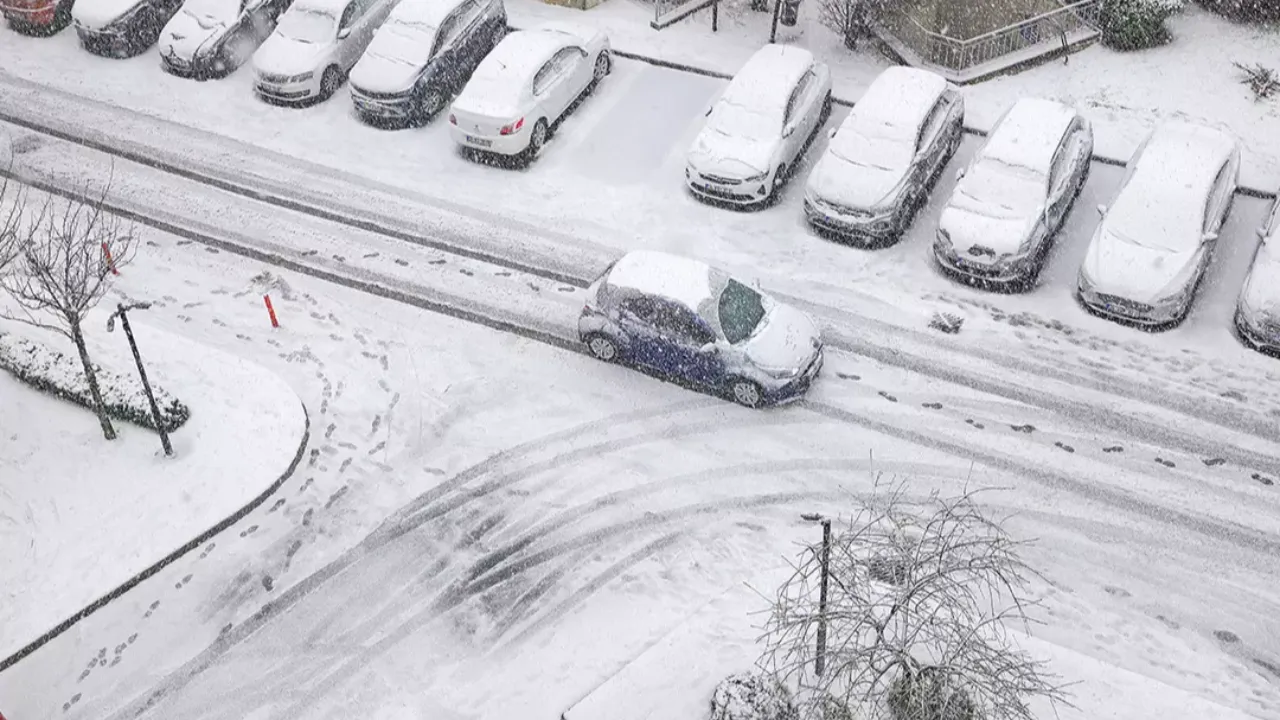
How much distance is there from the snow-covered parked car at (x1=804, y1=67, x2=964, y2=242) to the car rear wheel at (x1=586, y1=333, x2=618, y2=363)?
14.0 ft

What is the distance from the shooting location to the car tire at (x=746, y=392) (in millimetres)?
14523

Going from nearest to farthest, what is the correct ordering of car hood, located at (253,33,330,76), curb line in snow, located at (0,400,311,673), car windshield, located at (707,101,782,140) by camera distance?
curb line in snow, located at (0,400,311,673) → car windshield, located at (707,101,782,140) → car hood, located at (253,33,330,76)

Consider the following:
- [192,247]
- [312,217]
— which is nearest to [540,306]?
[312,217]

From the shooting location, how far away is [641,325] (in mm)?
14797

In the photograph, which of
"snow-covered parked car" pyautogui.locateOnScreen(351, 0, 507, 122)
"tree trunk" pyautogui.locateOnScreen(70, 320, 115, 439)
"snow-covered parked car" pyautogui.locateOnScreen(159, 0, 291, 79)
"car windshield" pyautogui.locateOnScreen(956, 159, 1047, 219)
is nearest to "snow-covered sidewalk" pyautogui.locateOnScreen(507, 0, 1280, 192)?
"snow-covered parked car" pyautogui.locateOnScreen(351, 0, 507, 122)

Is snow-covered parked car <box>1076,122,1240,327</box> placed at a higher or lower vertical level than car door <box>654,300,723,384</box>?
higher

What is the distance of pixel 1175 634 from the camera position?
39.4 ft

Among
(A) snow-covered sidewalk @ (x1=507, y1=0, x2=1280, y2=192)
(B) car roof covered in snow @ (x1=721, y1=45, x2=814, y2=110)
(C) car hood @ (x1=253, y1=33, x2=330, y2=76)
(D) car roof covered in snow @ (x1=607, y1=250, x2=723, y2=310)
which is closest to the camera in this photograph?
(D) car roof covered in snow @ (x1=607, y1=250, x2=723, y2=310)

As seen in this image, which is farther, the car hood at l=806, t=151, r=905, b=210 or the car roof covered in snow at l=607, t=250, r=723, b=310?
the car hood at l=806, t=151, r=905, b=210

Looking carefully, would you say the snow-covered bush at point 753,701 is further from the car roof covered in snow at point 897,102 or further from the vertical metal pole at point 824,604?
the car roof covered in snow at point 897,102

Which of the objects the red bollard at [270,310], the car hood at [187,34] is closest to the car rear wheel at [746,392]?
the red bollard at [270,310]

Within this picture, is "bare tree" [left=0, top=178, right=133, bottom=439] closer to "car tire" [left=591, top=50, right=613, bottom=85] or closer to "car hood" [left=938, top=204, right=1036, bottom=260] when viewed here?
"car tire" [left=591, top=50, right=613, bottom=85]

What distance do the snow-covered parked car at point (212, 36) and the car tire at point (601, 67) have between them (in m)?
7.03

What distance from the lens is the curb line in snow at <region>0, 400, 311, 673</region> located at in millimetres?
12070
